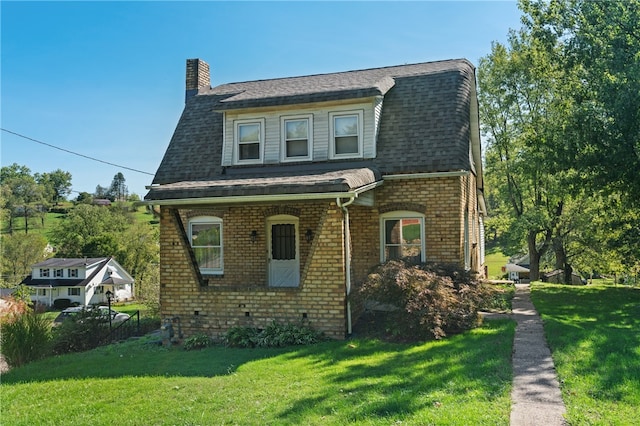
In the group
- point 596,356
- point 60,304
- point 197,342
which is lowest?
point 60,304

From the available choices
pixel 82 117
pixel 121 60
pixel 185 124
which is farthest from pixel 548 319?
pixel 82 117

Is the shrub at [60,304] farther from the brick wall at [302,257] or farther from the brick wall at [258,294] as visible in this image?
the brick wall at [258,294]

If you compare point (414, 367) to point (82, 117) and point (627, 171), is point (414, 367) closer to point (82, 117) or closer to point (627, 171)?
point (627, 171)

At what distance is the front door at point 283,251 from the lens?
48.0ft

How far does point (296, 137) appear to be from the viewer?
14336 mm

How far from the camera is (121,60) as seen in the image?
59.5 feet

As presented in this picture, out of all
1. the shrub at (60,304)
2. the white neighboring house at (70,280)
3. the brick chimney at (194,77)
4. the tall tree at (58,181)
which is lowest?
the shrub at (60,304)

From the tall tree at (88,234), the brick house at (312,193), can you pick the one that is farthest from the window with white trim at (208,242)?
the tall tree at (88,234)

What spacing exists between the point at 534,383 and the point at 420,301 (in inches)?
127

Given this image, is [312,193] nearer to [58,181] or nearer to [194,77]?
[194,77]

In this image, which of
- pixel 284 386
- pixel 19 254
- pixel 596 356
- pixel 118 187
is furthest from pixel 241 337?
pixel 118 187

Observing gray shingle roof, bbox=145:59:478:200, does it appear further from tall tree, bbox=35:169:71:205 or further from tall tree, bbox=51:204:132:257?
tall tree, bbox=35:169:71:205

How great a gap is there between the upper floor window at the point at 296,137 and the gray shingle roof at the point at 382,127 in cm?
51

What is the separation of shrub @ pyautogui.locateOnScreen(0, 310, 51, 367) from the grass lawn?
36.3 ft
